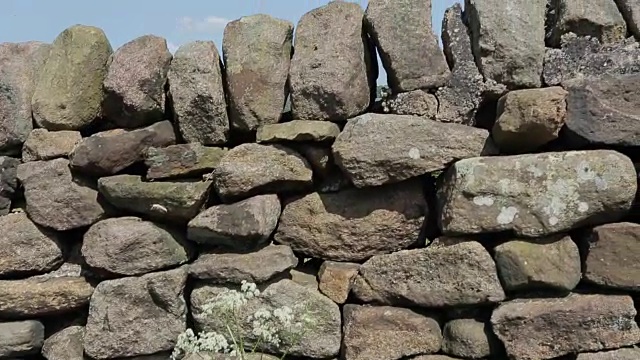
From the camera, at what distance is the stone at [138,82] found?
11.1 feet

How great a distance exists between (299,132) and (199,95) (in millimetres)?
506

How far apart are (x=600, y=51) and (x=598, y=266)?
0.93 metres

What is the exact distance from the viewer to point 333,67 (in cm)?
322

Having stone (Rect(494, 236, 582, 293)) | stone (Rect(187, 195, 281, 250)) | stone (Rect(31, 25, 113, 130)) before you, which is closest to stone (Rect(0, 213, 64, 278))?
stone (Rect(31, 25, 113, 130))

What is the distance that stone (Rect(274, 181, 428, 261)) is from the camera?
3252 mm

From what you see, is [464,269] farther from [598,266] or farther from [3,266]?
[3,266]

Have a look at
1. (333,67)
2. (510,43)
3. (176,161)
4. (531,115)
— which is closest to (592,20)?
(510,43)

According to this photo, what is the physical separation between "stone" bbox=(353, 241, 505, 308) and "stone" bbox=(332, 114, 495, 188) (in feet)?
1.18

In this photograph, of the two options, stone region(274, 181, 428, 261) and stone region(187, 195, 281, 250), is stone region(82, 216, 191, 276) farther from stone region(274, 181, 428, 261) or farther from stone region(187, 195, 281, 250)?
stone region(274, 181, 428, 261)

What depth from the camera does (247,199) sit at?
325cm

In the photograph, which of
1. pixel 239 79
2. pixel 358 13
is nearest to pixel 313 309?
pixel 239 79

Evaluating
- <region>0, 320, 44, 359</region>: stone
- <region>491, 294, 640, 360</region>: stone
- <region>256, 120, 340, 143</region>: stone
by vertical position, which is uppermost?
<region>256, 120, 340, 143</region>: stone

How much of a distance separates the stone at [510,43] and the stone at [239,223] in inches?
45.0

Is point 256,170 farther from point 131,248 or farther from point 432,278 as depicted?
point 432,278
